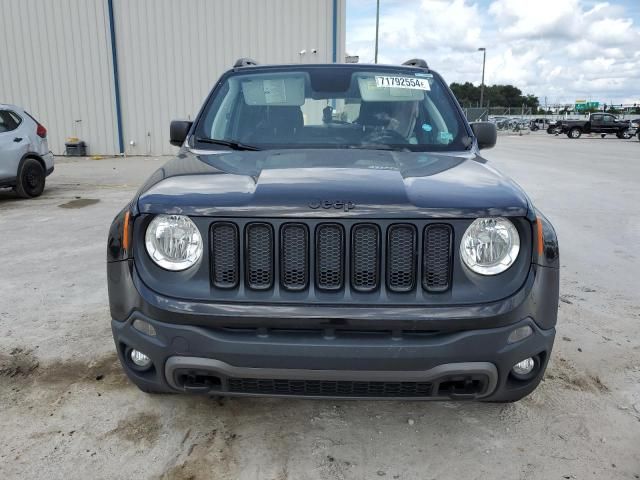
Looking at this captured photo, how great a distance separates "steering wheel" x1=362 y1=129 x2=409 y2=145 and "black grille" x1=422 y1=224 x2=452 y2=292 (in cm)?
124

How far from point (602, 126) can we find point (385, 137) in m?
36.9

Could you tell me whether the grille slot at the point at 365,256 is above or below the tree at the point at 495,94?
below

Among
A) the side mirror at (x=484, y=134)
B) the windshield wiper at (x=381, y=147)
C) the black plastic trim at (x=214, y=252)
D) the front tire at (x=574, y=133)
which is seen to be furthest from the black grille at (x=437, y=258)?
the front tire at (x=574, y=133)

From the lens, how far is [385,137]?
326 cm

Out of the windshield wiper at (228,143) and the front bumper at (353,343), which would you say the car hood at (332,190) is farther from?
the windshield wiper at (228,143)

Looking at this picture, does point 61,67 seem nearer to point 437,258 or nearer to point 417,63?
point 417,63

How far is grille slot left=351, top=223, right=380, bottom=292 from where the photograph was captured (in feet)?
6.80

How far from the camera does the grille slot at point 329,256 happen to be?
2.07 m

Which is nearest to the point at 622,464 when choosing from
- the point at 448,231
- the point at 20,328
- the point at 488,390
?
the point at 488,390

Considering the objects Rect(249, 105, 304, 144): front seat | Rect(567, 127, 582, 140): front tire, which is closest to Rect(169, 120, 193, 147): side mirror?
Rect(249, 105, 304, 144): front seat

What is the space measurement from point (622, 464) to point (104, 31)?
767 inches

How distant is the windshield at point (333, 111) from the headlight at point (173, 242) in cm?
107

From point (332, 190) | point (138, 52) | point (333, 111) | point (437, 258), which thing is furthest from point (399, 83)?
point (138, 52)

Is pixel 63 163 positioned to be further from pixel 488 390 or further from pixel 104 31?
pixel 488 390
